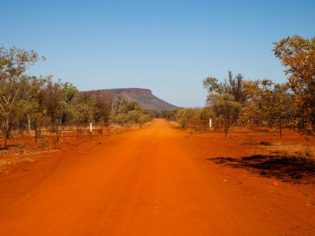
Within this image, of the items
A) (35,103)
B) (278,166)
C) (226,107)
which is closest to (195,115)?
(226,107)

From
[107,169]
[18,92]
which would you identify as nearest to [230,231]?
[107,169]

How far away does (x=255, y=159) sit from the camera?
57.1ft

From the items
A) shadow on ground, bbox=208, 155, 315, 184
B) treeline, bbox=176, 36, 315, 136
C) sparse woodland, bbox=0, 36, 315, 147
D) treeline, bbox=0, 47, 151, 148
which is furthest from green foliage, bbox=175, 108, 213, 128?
treeline, bbox=176, 36, 315, 136

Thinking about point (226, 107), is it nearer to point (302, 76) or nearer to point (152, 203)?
point (302, 76)

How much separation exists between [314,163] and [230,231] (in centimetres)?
1002

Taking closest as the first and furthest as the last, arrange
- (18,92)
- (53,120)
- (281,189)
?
(281,189) < (18,92) < (53,120)

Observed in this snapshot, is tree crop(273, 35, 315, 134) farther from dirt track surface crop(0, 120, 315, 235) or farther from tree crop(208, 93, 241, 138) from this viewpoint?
tree crop(208, 93, 241, 138)

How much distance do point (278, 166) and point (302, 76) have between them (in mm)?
4123

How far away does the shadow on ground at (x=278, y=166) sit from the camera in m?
12.2

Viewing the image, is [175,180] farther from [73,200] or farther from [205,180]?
[73,200]

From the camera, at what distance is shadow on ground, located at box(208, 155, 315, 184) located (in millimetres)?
12221

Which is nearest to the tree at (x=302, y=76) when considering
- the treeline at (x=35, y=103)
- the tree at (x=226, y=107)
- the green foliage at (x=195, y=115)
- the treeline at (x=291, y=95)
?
the treeline at (x=291, y=95)

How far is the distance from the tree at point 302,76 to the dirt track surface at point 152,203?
231 centimetres

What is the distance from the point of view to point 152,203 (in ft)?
27.6
